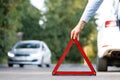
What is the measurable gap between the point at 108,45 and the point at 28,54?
14.3 m

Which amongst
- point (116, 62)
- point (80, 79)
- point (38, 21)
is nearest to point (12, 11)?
point (116, 62)

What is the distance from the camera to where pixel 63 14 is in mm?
76438

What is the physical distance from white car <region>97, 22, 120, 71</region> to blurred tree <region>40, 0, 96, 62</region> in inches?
1964

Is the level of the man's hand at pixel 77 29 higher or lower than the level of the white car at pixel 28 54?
higher

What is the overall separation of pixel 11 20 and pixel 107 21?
703 inches

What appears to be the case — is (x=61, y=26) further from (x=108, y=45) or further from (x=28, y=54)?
(x=108, y=45)

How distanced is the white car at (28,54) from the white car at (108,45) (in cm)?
1282

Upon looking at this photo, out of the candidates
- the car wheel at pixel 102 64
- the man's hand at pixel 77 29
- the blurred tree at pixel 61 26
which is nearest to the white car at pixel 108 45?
the car wheel at pixel 102 64

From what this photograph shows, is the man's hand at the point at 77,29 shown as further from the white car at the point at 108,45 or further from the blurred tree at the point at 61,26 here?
the blurred tree at the point at 61,26

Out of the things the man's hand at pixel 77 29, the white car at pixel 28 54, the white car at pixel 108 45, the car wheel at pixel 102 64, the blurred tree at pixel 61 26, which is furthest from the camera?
the blurred tree at pixel 61 26

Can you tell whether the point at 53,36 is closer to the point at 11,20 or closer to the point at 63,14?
the point at 63,14

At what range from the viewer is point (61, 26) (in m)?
74.6

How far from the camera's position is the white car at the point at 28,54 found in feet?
93.9

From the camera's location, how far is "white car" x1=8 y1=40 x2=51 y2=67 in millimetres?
28625
